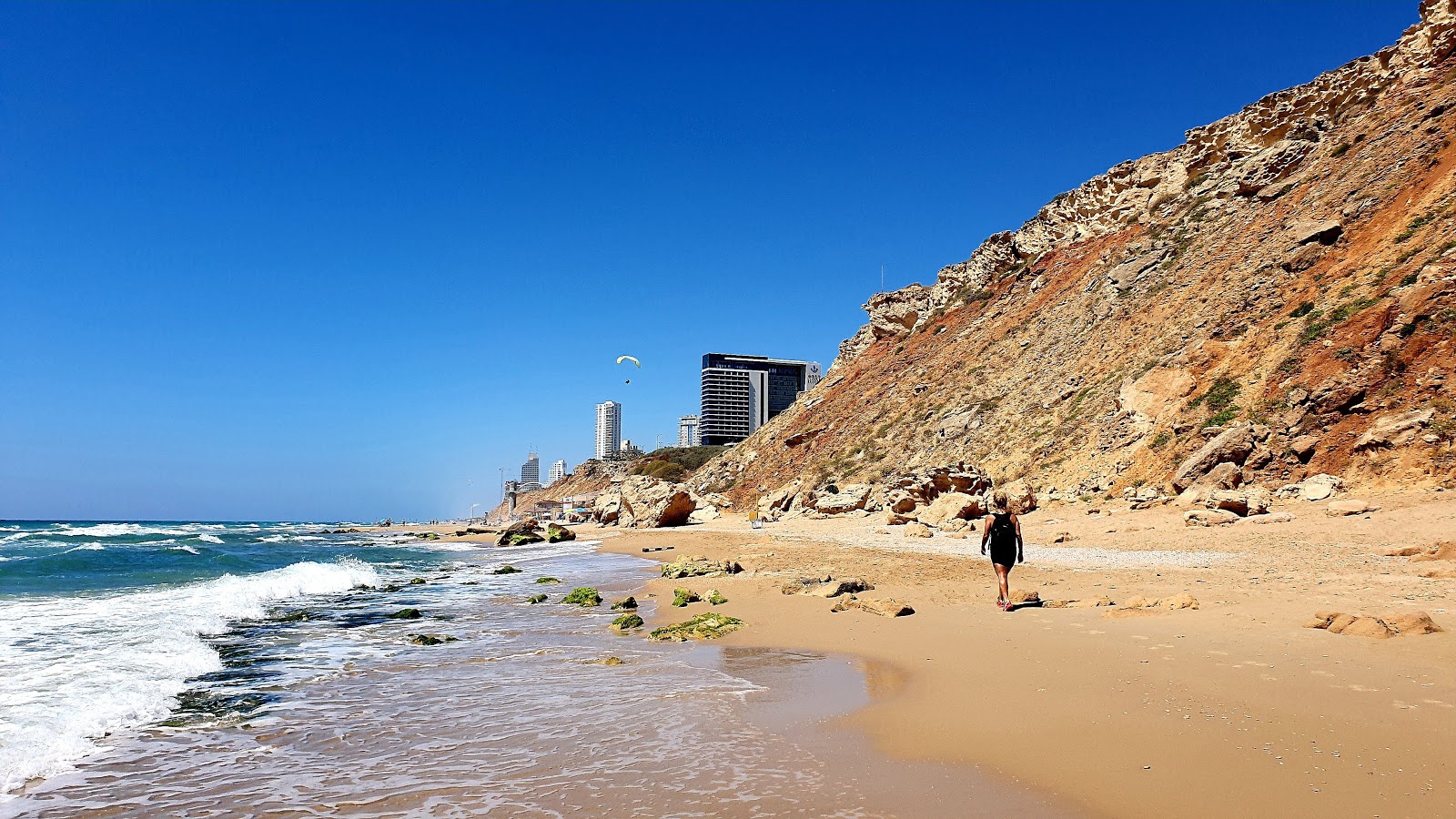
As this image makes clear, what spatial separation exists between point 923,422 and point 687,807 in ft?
122

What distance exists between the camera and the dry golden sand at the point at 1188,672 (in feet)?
12.6

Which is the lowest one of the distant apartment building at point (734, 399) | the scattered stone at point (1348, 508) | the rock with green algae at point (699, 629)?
the rock with green algae at point (699, 629)

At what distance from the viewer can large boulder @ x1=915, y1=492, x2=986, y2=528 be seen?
862 inches

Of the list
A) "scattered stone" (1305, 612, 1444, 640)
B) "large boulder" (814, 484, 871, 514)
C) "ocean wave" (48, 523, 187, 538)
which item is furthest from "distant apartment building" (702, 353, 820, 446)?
"scattered stone" (1305, 612, 1444, 640)

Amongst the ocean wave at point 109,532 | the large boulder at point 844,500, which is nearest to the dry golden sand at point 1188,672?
the large boulder at point 844,500

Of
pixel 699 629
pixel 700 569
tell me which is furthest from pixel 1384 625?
pixel 700 569

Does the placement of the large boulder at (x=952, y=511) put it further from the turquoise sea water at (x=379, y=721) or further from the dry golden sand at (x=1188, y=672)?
the turquoise sea water at (x=379, y=721)

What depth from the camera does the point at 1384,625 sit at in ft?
19.9

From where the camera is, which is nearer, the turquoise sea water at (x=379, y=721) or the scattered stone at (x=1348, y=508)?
the turquoise sea water at (x=379, y=721)

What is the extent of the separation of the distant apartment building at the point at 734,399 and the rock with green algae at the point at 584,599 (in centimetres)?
14015

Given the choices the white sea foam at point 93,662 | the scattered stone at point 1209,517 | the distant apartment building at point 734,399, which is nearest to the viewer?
the white sea foam at point 93,662

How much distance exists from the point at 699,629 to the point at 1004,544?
13.8ft

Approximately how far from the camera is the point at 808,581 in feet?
41.5

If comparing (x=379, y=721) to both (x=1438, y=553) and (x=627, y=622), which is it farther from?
(x=1438, y=553)
